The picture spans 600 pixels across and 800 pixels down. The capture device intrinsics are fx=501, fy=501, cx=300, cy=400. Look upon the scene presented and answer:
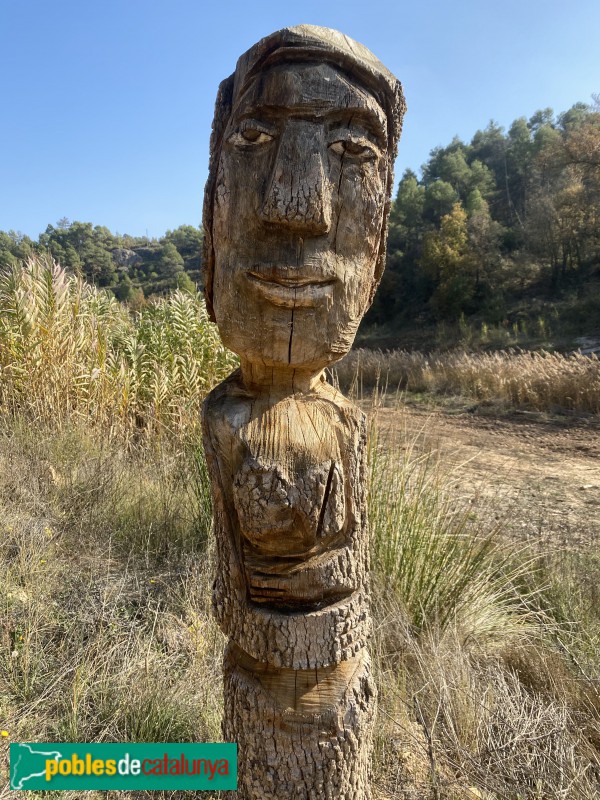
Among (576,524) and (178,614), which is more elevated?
(576,524)

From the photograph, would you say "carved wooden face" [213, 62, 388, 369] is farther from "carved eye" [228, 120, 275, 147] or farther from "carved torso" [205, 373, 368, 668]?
"carved torso" [205, 373, 368, 668]

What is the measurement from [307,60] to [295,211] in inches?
16.3

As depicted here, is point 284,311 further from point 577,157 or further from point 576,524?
point 577,157

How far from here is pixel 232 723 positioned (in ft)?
4.82

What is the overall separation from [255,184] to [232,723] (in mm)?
1515

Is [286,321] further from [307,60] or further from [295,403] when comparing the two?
[307,60]

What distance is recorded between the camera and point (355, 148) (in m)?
1.31

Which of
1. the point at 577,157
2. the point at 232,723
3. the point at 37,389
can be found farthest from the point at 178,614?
the point at 577,157

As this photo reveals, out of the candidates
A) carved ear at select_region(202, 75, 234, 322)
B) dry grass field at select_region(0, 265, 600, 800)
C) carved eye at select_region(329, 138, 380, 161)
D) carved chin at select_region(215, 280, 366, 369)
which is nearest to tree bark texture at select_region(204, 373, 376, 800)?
carved chin at select_region(215, 280, 366, 369)

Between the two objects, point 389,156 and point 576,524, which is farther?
point 576,524

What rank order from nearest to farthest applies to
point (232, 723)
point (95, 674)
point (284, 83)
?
1. point (284, 83)
2. point (232, 723)
3. point (95, 674)

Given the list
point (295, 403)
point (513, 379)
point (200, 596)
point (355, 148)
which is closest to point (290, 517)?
point (295, 403)

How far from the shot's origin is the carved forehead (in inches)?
49.3

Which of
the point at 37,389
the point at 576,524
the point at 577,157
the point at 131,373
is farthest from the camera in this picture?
the point at 577,157
